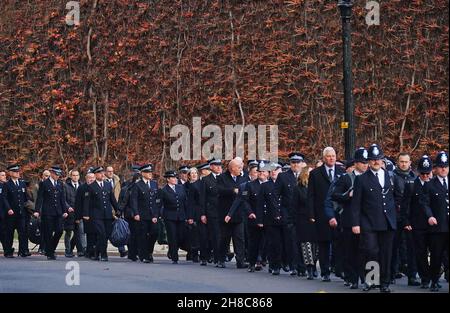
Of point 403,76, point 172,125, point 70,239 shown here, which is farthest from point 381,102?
point 70,239

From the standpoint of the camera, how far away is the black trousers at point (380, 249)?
1745 centimetres

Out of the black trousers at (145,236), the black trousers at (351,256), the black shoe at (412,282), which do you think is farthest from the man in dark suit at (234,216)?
the black shoe at (412,282)

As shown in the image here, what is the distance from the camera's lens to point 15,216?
27.3 m

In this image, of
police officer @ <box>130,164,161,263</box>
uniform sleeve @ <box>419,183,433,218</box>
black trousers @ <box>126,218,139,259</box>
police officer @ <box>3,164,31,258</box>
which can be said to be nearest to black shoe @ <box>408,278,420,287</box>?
uniform sleeve @ <box>419,183,433,218</box>

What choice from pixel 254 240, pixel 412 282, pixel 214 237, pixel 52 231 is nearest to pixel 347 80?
pixel 254 240

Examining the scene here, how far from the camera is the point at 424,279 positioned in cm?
1827

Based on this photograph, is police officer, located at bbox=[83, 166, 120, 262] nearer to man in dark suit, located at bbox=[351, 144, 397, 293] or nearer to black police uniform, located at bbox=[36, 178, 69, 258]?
Answer: black police uniform, located at bbox=[36, 178, 69, 258]

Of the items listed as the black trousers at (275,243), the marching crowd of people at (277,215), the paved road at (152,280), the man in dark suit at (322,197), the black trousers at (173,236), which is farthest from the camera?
the black trousers at (173,236)

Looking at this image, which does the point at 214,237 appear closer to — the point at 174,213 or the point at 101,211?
the point at 174,213

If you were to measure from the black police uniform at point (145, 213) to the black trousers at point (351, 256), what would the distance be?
701 cm

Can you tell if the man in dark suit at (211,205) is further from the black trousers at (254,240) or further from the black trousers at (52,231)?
the black trousers at (52,231)

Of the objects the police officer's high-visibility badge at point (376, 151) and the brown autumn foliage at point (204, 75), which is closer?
the police officer's high-visibility badge at point (376, 151)

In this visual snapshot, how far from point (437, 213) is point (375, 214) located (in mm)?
1008

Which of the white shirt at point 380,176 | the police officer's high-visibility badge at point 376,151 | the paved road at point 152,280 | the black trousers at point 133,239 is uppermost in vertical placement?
the police officer's high-visibility badge at point 376,151
